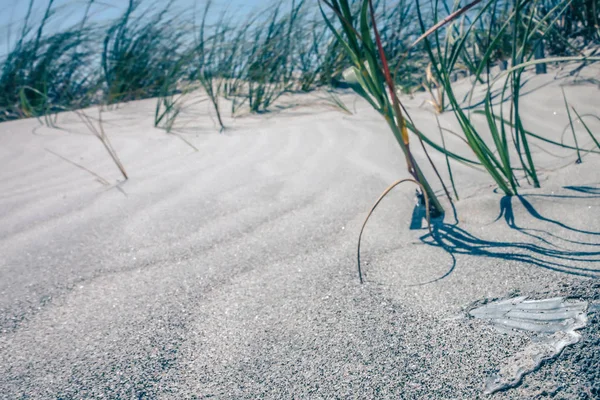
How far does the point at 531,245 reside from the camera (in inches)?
40.9

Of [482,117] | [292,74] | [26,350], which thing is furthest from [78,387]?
[292,74]

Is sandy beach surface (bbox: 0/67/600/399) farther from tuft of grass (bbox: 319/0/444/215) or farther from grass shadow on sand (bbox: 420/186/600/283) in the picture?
tuft of grass (bbox: 319/0/444/215)

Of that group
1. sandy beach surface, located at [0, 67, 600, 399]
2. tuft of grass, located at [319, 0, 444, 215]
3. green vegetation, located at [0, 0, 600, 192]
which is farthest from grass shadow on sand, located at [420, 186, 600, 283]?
green vegetation, located at [0, 0, 600, 192]

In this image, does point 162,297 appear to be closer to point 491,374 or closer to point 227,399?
point 227,399

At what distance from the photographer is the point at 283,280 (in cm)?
107

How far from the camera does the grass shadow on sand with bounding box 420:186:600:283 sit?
0.93 metres

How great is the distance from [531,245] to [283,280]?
53 centimetres

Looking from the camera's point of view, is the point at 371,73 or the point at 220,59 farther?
the point at 220,59

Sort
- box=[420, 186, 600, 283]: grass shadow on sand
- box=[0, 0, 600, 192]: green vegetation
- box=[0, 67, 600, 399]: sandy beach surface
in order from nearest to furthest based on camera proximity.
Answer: box=[0, 67, 600, 399]: sandy beach surface
box=[420, 186, 600, 283]: grass shadow on sand
box=[0, 0, 600, 192]: green vegetation

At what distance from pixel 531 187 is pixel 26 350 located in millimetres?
1241

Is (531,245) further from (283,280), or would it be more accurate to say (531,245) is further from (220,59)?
(220,59)

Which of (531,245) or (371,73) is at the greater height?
(371,73)

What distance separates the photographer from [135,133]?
2.82m

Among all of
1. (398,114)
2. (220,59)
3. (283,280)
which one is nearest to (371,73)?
(398,114)
